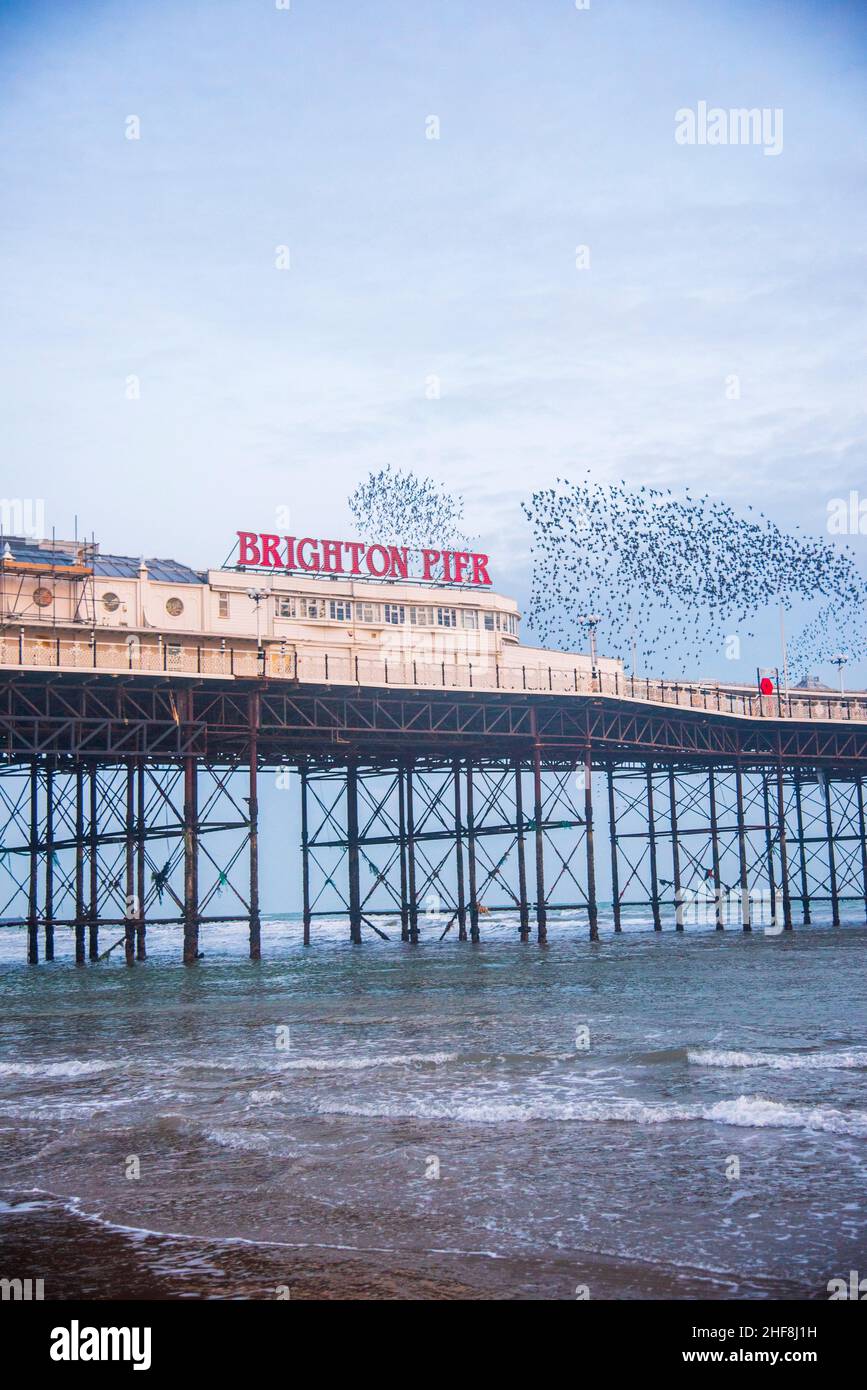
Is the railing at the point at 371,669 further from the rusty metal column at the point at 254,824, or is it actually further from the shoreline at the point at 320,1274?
the shoreline at the point at 320,1274

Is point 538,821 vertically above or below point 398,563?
below

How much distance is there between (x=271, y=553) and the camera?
54062 mm

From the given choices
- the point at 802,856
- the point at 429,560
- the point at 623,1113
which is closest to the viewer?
the point at 623,1113

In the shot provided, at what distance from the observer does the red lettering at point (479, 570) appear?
60.2 meters

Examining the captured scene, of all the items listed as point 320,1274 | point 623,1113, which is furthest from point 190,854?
point 320,1274

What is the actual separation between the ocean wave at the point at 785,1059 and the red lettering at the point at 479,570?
3953 centimetres

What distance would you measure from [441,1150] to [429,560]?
45.5 meters

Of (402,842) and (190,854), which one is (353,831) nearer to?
(402,842)

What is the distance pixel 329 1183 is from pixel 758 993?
23.1m

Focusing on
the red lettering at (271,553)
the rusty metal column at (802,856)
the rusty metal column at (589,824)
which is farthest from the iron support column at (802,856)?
the red lettering at (271,553)

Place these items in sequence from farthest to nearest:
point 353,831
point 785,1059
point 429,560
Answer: point 353,831
point 429,560
point 785,1059

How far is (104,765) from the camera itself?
52906mm

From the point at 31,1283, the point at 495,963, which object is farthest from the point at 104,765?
the point at 31,1283

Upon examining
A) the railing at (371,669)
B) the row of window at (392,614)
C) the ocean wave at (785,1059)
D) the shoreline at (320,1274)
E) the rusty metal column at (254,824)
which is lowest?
the ocean wave at (785,1059)
